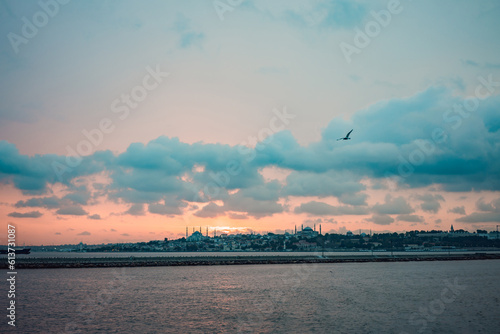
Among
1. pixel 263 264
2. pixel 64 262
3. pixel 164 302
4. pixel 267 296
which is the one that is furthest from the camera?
pixel 263 264

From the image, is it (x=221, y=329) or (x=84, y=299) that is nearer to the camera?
(x=221, y=329)

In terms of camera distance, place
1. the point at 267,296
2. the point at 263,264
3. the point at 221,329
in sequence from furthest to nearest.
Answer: the point at 263,264 < the point at 267,296 < the point at 221,329

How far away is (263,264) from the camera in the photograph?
128 metres

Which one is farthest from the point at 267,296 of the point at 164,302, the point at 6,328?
the point at 6,328

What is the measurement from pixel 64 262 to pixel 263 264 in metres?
57.5

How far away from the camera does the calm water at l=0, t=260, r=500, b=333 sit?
33562mm

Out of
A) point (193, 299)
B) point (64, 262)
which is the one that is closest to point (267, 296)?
point (193, 299)

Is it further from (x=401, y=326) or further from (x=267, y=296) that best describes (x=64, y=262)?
(x=401, y=326)

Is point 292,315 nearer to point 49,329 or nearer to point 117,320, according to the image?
point 117,320

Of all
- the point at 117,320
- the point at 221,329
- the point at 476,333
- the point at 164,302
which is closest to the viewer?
the point at 476,333

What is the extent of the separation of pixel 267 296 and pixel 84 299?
22551 mm

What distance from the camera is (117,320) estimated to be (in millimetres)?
36469

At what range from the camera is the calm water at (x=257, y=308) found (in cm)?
3356

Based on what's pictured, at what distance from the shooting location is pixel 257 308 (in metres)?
43.2
